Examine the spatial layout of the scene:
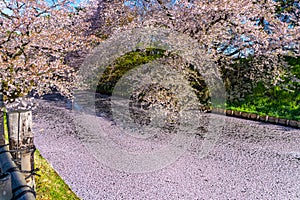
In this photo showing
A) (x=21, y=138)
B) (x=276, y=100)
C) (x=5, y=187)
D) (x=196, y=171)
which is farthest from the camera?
(x=276, y=100)

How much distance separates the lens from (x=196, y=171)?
2906mm

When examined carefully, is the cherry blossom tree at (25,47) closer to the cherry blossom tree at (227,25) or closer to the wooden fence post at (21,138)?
the wooden fence post at (21,138)

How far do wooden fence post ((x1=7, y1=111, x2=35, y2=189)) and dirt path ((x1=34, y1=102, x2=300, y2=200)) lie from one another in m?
0.83

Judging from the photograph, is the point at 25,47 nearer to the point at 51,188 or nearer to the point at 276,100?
the point at 51,188

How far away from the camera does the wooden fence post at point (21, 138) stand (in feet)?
5.18

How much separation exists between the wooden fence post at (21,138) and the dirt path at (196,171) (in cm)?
83

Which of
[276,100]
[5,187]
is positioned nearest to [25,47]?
[5,187]

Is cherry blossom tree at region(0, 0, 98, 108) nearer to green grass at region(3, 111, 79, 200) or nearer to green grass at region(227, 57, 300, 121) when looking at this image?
green grass at region(3, 111, 79, 200)

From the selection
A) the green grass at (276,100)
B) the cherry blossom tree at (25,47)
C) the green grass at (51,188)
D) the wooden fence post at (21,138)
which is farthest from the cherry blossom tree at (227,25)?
the wooden fence post at (21,138)

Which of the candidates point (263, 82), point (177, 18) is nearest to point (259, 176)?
point (177, 18)

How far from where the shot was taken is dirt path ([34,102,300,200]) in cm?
239

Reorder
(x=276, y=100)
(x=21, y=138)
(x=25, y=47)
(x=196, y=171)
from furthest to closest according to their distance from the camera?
(x=276, y=100), (x=25, y=47), (x=196, y=171), (x=21, y=138)

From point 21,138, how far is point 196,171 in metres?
2.01

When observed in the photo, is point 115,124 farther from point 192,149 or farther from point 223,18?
point 223,18
